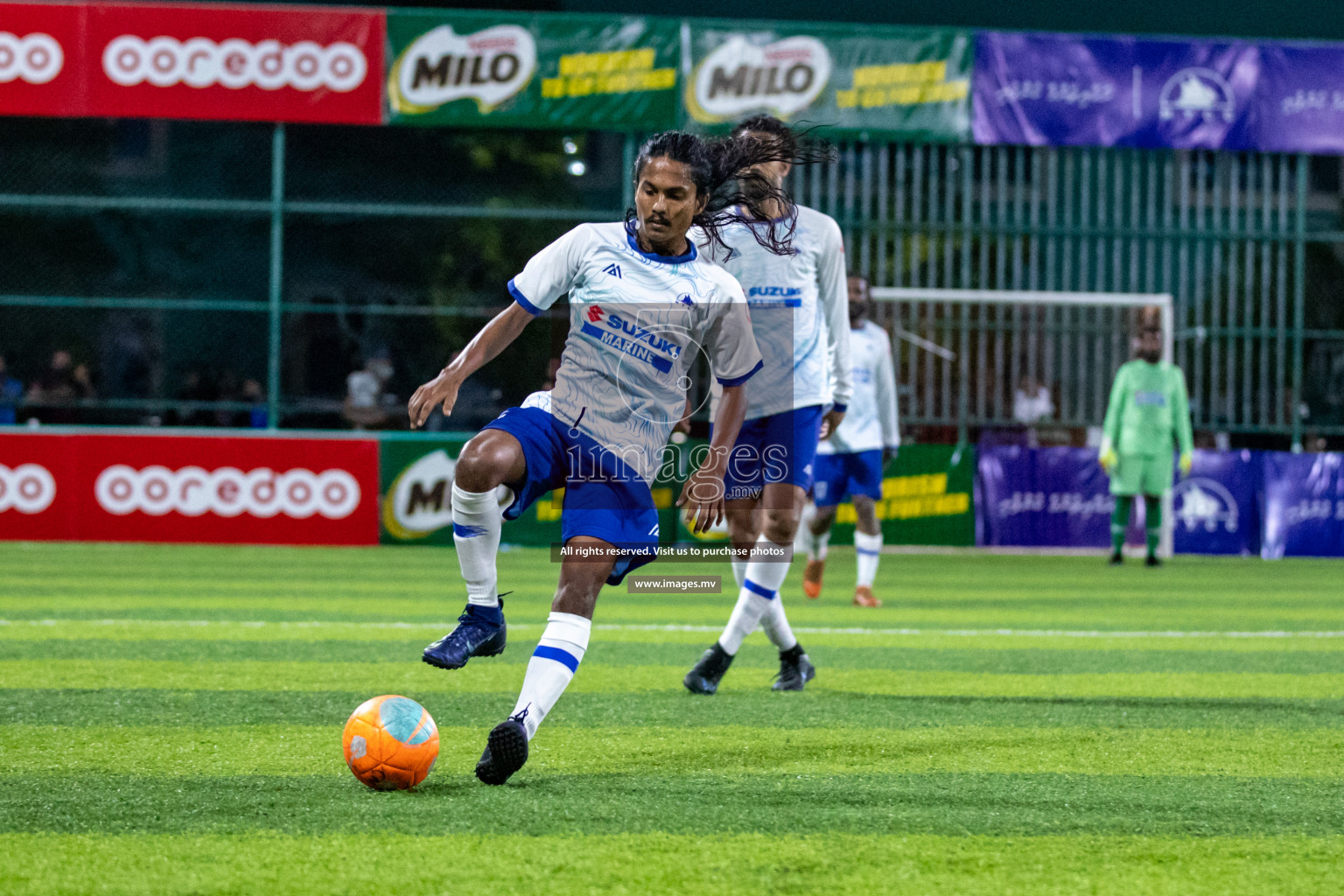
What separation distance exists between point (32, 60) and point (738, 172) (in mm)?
12453

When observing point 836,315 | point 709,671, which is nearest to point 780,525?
point 709,671

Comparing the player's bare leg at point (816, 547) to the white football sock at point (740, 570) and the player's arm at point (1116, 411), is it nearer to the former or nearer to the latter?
the white football sock at point (740, 570)

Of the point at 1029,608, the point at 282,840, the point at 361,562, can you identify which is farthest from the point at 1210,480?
the point at 282,840

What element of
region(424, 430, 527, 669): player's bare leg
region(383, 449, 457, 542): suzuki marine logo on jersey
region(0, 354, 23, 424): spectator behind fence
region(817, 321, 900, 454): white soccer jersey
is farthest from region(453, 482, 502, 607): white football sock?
region(0, 354, 23, 424): spectator behind fence

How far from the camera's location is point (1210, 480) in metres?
15.6

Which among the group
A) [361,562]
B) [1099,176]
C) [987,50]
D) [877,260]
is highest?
[987,50]

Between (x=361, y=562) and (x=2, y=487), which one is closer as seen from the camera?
(x=361, y=562)

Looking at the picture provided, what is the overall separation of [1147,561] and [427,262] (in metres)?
13.9

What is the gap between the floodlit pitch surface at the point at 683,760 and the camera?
10.0 feet

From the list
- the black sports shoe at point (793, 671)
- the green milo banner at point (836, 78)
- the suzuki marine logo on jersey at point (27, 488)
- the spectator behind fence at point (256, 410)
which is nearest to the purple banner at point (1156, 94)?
the green milo banner at point (836, 78)

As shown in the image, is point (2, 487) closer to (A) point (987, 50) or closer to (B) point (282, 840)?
(A) point (987, 50)

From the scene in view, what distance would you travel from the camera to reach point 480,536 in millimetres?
4312

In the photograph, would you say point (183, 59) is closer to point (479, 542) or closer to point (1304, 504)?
point (479, 542)

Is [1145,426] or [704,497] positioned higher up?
[1145,426]
